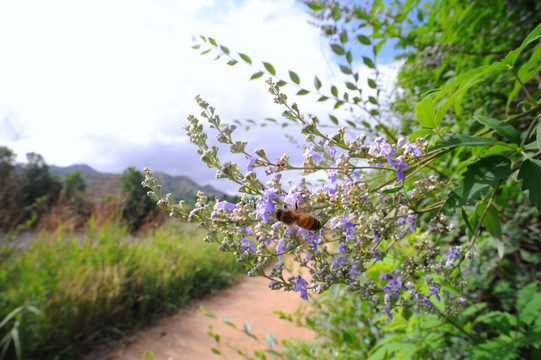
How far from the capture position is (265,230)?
140cm

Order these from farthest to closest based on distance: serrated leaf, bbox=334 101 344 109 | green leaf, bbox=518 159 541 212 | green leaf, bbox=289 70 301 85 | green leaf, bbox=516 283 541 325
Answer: green leaf, bbox=516 283 541 325
serrated leaf, bbox=334 101 344 109
green leaf, bbox=289 70 301 85
green leaf, bbox=518 159 541 212

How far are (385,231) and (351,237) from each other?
0.14 meters

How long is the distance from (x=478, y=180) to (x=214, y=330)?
5767 millimetres

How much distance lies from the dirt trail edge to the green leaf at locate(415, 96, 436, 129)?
414 cm

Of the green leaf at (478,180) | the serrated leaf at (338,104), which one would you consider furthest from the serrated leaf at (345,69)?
the green leaf at (478,180)

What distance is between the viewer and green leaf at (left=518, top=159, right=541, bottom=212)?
1040 mm

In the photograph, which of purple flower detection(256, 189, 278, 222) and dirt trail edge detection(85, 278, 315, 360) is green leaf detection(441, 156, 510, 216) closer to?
purple flower detection(256, 189, 278, 222)

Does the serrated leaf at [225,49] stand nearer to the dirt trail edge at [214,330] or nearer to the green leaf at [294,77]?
the green leaf at [294,77]

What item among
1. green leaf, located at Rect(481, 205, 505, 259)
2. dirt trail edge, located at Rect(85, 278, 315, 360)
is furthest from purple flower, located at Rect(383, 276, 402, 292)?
dirt trail edge, located at Rect(85, 278, 315, 360)

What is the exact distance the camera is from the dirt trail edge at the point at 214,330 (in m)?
5.15

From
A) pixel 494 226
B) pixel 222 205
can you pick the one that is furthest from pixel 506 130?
pixel 222 205

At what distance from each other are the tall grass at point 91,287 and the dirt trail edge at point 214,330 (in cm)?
45

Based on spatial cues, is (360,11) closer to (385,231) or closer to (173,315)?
(385,231)

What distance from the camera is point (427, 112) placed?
1221 mm
